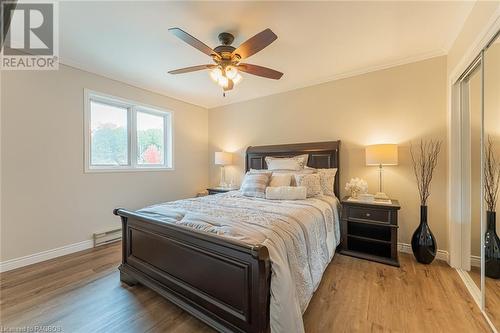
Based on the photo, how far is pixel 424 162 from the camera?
9.19ft

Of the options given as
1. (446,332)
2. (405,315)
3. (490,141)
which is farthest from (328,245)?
(490,141)

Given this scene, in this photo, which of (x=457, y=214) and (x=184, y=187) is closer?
(x=457, y=214)

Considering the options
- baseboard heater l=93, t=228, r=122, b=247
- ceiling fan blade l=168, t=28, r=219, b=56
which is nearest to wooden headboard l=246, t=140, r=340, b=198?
ceiling fan blade l=168, t=28, r=219, b=56

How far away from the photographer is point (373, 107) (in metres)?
3.15

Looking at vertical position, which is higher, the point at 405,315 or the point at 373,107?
the point at 373,107

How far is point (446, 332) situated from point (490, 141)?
1.51m

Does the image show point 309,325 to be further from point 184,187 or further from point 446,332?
point 184,187

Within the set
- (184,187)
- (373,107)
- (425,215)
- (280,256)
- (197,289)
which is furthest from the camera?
(184,187)

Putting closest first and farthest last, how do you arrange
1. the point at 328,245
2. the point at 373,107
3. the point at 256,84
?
the point at 328,245
the point at 373,107
the point at 256,84

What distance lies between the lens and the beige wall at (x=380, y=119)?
9.00 ft

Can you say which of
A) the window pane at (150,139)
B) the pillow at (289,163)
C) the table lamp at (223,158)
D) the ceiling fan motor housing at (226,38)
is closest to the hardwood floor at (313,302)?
the pillow at (289,163)


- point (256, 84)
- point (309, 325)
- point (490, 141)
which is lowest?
point (309, 325)

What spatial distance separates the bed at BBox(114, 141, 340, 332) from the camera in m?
1.33

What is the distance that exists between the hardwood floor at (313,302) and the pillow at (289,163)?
1.50 m
